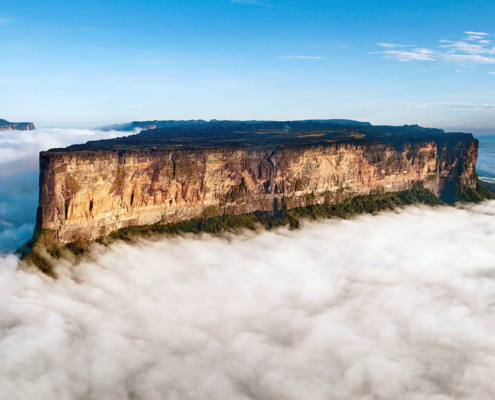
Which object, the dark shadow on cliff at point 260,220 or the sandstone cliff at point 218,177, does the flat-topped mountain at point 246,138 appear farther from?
the dark shadow on cliff at point 260,220

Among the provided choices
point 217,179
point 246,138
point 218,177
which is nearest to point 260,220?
point 217,179

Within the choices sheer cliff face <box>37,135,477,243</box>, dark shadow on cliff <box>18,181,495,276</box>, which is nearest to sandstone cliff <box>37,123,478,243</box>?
sheer cliff face <box>37,135,477,243</box>

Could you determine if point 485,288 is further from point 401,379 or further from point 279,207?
point 279,207

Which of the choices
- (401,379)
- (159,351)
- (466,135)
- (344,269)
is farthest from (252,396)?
(466,135)

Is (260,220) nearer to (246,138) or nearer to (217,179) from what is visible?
(217,179)

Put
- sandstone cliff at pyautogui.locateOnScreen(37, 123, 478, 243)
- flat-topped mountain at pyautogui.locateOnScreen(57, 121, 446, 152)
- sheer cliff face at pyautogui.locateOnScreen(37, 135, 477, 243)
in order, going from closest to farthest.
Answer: sheer cliff face at pyautogui.locateOnScreen(37, 135, 477, 243) → sandstone cliff at pyautogui.locateOnScreen(37, 123, 478, 243) → flat-topped mountain at pyautogui.locateOnScreen(57, 121, 446, 152)

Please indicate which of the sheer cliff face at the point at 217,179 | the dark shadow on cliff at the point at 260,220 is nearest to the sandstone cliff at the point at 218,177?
the sheer cliff face at the point at 217,179

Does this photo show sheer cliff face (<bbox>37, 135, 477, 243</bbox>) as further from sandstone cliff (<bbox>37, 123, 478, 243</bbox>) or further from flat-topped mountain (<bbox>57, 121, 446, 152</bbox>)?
flat-topped mountain (<bbox>57, 121, 446, 152</bbox>)
